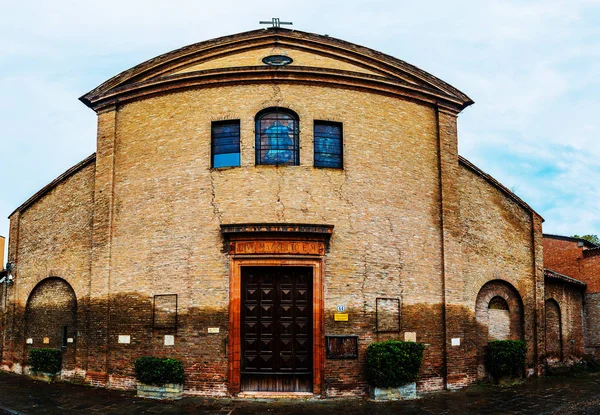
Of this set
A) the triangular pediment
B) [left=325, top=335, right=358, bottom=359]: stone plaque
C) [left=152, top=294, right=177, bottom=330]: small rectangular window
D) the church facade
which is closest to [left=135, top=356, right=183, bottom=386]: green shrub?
the church facade

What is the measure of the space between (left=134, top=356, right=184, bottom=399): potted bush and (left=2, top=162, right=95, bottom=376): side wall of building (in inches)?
109

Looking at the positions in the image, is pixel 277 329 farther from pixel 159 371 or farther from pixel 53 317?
pixel 53 317

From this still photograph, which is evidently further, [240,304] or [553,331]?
[553,331]

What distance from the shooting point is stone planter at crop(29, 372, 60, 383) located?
51.2 ft

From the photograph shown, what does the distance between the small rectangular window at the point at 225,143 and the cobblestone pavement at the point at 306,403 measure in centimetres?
596

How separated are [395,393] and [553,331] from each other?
8295 millimetres

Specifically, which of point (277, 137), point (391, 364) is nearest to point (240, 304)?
point (391, 364)

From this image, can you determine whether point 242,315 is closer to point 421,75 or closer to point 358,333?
point 358,333

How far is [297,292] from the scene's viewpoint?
13.7 m

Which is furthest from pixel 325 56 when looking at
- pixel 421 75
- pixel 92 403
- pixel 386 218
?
pixel 92 403

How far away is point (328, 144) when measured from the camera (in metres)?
14.6

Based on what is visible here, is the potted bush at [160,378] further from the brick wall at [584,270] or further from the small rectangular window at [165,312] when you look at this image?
the brick wall at [584,270]

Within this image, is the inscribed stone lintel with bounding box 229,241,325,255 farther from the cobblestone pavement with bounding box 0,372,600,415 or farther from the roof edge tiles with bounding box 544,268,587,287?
the roof edge tiles with bounding box 544,268,587,287

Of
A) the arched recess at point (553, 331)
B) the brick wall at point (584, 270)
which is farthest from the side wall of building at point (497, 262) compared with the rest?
the brick wall at point (584, 270)
